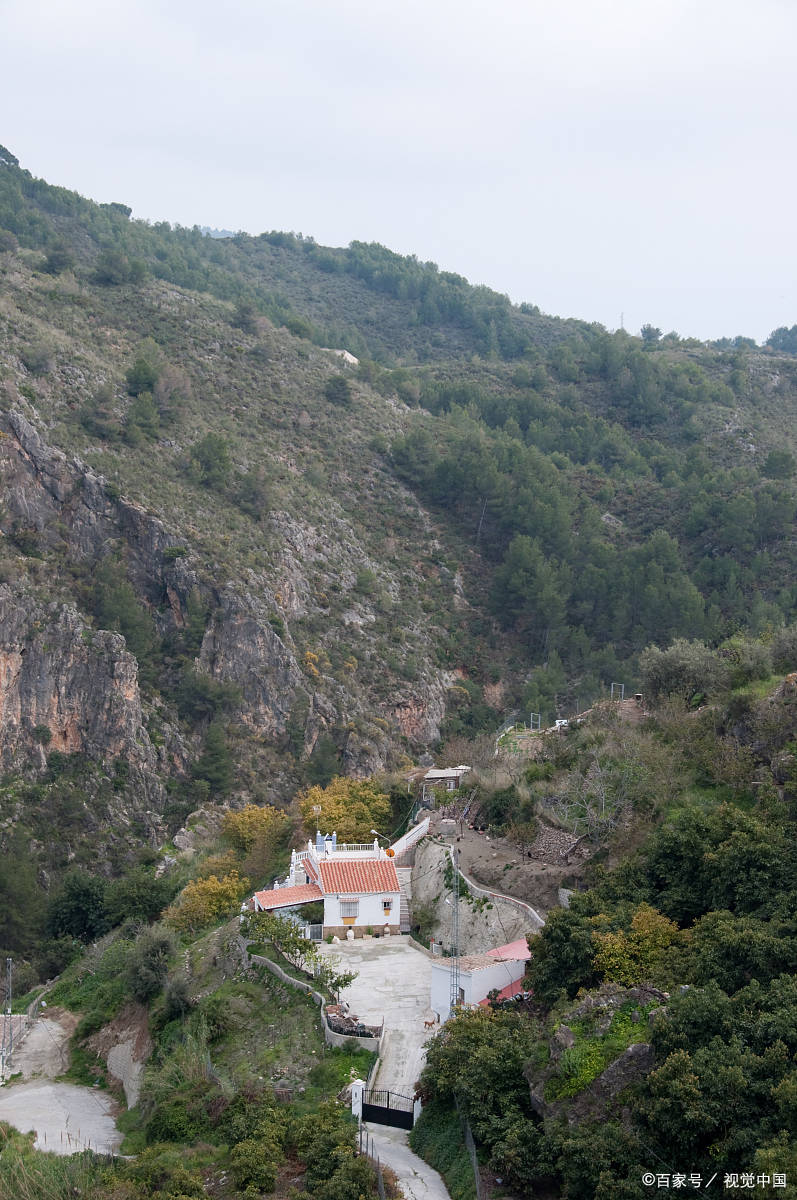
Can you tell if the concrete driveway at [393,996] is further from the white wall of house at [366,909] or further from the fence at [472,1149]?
the fence at [472,1149]

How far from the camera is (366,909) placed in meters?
30.9

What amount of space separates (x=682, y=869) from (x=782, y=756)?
379 cm

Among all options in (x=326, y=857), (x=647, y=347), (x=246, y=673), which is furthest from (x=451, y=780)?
(x=647, y=347)

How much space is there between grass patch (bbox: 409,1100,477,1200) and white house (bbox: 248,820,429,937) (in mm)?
8579

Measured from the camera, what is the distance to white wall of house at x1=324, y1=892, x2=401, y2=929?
3067 centimetres

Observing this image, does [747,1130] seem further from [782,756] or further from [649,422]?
[649,422]

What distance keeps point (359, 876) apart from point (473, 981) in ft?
22.6

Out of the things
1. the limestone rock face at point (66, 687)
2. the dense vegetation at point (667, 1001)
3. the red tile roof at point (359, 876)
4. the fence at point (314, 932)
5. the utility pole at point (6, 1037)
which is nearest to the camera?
the dense vegetation at point (667, 1001)

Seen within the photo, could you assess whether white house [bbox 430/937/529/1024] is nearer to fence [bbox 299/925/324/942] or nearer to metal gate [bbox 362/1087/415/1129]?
metal gate [bbox 362/1087/415/1129]

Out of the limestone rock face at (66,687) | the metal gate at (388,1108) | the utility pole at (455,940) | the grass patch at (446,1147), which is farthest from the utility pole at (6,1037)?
the grass patch at (446,1147)

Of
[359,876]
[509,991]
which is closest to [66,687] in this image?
[359,876]

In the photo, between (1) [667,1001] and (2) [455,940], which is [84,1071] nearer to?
(2) [455,940]

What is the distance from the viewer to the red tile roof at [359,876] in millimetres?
30891

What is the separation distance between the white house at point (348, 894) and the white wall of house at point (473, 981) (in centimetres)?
536
